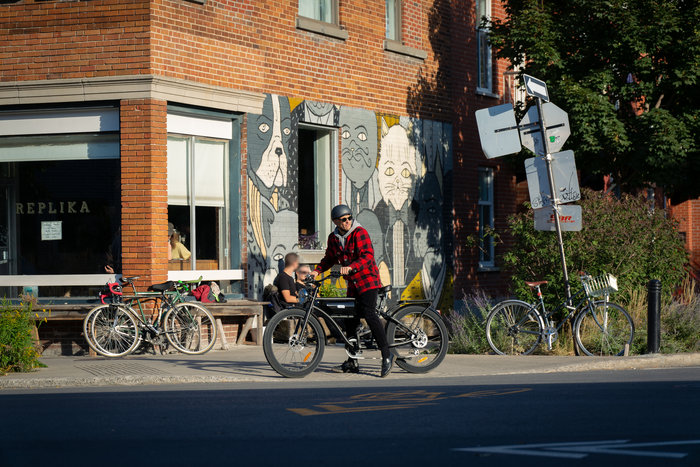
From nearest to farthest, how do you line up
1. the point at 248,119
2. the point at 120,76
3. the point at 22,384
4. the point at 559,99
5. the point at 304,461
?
the point at 304,461, the point at 22,384, the point at 120,76, the point at 248,119, the point at 559,99

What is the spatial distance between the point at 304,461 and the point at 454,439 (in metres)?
1.22

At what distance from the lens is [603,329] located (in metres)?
13.5

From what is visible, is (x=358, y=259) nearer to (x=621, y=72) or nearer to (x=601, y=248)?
(x=601, y=248)

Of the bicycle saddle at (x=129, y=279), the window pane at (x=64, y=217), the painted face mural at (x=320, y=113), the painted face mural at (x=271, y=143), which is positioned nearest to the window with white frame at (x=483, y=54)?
the painted face mural at (x=320, y=113)

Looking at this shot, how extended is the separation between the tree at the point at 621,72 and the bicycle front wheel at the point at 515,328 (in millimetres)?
4812

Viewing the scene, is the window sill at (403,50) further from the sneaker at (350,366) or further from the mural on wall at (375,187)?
the sneaker at (350,366)

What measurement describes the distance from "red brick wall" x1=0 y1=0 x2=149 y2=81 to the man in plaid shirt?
4634 mm

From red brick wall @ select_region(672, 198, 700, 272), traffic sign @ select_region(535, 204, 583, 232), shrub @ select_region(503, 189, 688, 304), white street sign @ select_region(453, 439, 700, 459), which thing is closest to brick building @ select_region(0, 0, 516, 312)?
shrub @ select_region(503, 189, 688, 304)

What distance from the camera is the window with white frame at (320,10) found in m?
16.8

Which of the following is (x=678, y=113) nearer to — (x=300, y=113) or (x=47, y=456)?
(x=300, y=113)

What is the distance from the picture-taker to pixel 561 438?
6.77m

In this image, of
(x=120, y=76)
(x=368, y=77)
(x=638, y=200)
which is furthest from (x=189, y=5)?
(x=638, y=200)

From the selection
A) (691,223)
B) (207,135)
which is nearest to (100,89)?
(207,135)

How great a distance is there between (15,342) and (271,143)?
5.74 meters
